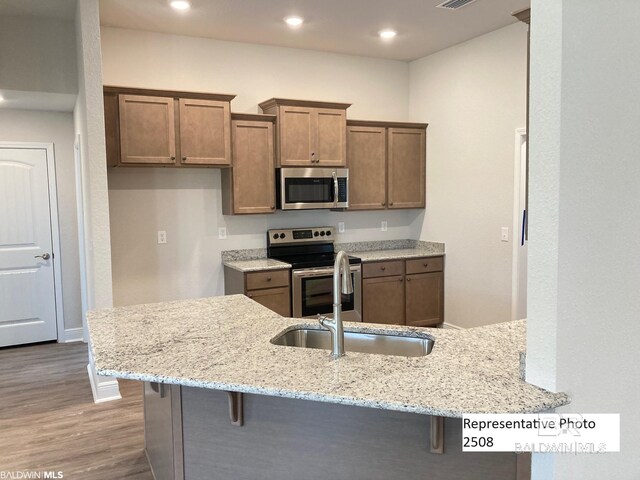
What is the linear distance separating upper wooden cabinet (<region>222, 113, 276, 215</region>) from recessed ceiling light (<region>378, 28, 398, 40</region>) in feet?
4.19

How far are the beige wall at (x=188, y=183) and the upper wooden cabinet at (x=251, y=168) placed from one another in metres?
0.33

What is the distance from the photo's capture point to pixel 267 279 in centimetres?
446

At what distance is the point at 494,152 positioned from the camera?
4723 millimetres

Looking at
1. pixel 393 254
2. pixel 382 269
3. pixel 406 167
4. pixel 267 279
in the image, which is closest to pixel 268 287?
pixel 267 279

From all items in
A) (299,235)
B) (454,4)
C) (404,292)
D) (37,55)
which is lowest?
(404,292)

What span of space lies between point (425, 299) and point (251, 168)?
2300 mm

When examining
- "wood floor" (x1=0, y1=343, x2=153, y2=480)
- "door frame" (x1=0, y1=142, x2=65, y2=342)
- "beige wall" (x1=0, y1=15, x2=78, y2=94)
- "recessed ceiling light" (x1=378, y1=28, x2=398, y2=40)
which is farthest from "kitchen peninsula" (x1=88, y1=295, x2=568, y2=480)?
"door frame" (x1=0, y1=142, x2=65, y2=342)

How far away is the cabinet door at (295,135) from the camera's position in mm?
4699

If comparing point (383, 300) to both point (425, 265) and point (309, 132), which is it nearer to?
point (425, 265)

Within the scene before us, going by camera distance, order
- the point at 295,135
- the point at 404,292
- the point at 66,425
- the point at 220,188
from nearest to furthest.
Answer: the point at 66,425 → the point at 295,135 → the point at 220,188 → the point at 404,292

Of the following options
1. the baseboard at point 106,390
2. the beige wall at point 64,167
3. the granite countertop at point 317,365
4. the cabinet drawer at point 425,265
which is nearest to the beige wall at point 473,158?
the cabinet drawer at point 425,265

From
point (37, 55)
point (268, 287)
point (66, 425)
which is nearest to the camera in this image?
point (66, 425)

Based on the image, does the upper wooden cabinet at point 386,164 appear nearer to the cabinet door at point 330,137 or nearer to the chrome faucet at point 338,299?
the cabinet door at point 330,137

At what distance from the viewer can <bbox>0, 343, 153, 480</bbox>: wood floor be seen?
2855mm
